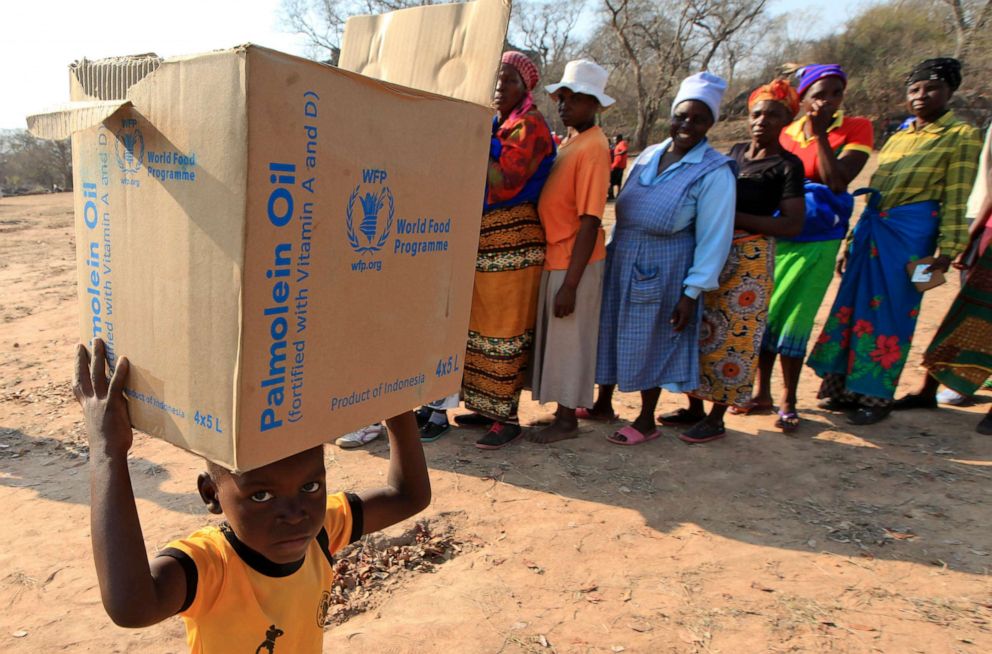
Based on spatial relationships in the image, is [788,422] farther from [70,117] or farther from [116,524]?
[70,117]

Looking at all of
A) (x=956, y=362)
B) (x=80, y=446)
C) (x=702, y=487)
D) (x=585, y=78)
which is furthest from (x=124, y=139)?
(x=956, y=362)

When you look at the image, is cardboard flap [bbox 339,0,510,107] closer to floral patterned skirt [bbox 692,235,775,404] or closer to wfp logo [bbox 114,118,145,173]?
wfp logo [bbox 114,118,145,173]

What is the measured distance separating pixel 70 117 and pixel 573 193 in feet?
8.39

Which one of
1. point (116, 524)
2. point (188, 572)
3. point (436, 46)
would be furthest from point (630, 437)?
point (116, 524)

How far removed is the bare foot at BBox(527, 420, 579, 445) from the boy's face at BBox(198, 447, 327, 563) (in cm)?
245

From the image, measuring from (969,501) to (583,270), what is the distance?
2.14m

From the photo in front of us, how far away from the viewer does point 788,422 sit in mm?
3760

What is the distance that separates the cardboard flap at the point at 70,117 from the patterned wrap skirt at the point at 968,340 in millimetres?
4489

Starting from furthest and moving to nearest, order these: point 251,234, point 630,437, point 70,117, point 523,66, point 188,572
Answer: point 630,437 → point 523,66 → point 188,572 → point 70,117 → point 251,234

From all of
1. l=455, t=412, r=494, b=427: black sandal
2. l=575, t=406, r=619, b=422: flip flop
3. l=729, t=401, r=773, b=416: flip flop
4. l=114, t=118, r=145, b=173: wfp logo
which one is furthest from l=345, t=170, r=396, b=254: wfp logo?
l=729, t=401, r=773, b=416: flip flop

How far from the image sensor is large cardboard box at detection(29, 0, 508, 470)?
90cm

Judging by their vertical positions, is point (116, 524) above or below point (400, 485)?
above

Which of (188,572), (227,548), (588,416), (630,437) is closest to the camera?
(188,572)

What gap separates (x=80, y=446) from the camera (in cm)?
369
